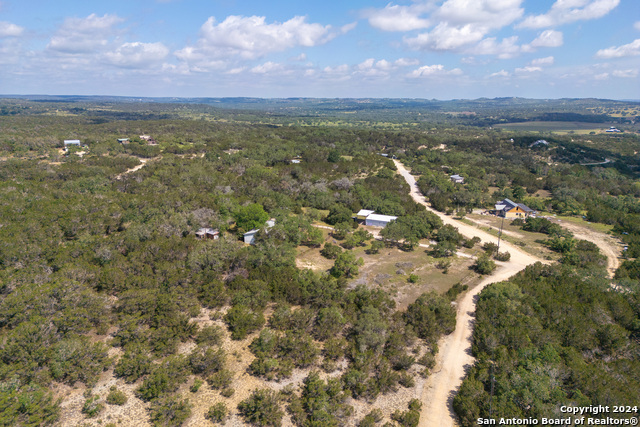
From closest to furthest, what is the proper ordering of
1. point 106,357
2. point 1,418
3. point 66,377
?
point 1,418
point 66,377
point 106,357

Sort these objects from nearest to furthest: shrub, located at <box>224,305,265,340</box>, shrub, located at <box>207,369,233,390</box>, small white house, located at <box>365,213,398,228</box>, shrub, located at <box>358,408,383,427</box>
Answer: shrub, located at <box>358,408,383,427</box> < shrub, located at <box>207,369,233,390</box> < shrub, located at <box>224,305,265,340</box> < small white house, located at <box>365,213,398,228</box>

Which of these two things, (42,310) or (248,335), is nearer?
(42,310)

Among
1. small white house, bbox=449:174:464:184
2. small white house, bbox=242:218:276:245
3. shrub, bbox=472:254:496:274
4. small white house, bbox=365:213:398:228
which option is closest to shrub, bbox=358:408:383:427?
shrub, bbox=472:254:496:274

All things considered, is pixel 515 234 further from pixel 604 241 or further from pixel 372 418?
pixel 372 418

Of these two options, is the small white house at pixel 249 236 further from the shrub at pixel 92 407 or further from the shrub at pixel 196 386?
the shrub at pixel 92 407

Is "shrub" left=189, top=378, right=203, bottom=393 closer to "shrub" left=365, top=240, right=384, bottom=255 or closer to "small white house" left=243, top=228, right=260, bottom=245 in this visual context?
"small white house" left=243, top=228, right=260, bottom=245

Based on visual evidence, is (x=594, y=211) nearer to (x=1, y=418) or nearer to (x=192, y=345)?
(x=192, y=345)

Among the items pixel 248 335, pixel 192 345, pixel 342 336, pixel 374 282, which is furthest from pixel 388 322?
pixel 192 345

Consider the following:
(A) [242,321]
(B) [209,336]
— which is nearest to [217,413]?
(B) [209,336]
